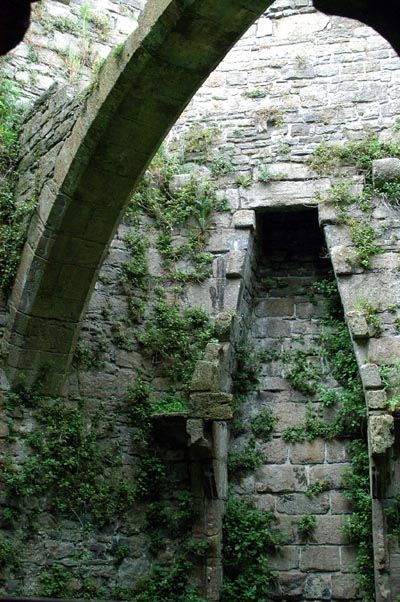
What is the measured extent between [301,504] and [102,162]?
3223 mm

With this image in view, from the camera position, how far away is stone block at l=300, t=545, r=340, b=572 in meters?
5.89

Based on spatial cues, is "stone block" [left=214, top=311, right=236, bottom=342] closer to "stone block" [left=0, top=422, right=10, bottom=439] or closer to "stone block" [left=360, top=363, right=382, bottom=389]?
"stone block" [left=360, top=363, right=382, bottom=389]

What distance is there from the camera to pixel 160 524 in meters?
5.86

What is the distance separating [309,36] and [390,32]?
5.76 metres

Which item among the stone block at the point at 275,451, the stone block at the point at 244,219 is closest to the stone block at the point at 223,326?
the stone block at the point at 244,219

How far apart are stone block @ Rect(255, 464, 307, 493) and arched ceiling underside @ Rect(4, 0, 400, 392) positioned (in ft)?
6.27

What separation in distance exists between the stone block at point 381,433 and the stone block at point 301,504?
814 millimetres

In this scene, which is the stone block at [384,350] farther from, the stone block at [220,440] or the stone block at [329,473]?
the stone block at [220,440]

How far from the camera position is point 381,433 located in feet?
18.2

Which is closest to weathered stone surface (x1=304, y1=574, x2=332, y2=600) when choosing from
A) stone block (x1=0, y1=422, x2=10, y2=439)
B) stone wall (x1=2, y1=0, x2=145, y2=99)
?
stone block (x1=0, y1=422, x2=10, y2=439)

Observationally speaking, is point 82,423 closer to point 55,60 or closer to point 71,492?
point 71,492

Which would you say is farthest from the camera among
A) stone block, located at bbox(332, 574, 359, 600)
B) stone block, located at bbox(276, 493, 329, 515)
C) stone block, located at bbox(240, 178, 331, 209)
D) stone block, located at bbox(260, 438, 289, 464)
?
stone block, located at bbox(240, 178, 331, 209)

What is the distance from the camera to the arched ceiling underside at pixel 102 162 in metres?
4.18

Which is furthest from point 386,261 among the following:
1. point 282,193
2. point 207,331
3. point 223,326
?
point 207,331
